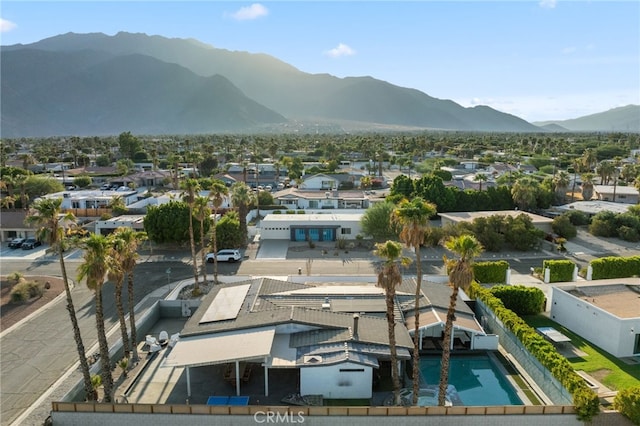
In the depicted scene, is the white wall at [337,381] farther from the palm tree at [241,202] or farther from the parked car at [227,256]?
the palm tree at [241,202]

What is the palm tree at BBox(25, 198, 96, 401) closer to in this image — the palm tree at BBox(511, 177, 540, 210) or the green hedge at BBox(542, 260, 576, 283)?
the green hedge at BBox(542, 260, 576, 283)

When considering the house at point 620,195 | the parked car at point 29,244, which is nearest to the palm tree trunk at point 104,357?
the parked car at point 29,244

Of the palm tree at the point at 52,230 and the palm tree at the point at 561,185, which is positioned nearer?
the palm tree at the point at 52,230

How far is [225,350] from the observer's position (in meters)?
23.9

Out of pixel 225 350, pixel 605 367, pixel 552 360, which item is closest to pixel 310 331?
pixel 225 350

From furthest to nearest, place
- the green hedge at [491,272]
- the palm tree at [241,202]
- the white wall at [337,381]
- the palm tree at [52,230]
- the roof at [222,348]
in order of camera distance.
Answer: the palm tree at [241,202] → the green hedge at [491,272] → the white wall at [337,381] → the roof at [222,348] → the palm tree at [52,230]

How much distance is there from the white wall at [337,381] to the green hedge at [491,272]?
20.1 meters

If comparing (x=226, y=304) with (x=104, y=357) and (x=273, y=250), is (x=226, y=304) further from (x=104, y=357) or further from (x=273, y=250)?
(x=273, y=250)

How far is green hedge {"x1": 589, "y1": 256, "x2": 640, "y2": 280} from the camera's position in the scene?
135 ft

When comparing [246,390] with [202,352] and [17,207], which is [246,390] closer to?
[202,352]

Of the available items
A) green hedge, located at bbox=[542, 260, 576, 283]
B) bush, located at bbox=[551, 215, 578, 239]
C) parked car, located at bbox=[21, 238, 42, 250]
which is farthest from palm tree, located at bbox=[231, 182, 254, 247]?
bush, located at bbox=[551, 215, 578, 239]

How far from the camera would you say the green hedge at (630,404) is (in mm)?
20422

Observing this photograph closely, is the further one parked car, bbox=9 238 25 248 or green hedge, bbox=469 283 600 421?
parked car, bbox=9 238 25 248

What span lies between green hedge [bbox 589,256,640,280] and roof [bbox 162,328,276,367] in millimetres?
32463
